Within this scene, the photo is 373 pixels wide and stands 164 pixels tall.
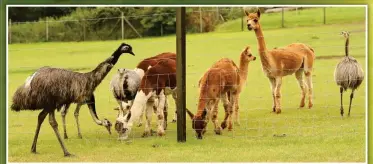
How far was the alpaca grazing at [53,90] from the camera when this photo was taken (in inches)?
456

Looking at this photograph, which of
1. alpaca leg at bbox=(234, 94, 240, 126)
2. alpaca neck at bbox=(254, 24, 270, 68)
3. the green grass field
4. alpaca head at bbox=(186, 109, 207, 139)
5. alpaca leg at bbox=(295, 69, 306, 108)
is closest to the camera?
the green grass field

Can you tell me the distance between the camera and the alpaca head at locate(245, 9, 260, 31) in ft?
41.3

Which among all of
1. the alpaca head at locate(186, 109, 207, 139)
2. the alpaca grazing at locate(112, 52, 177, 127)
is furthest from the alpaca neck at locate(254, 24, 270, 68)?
the alpaca head at locate(186, 109, 207, 139)

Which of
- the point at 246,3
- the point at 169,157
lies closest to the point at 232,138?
the point at 169,157

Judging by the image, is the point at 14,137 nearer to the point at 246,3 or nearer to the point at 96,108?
the point at 96,108

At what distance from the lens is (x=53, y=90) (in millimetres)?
11602

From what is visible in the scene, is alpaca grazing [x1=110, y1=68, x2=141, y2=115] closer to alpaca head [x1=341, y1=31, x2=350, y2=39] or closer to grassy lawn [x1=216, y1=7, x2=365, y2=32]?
grassy lawn [x1=216, y1=7, x2=365, y2=32]

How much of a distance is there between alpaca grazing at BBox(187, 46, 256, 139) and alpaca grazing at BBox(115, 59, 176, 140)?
18.5 inches

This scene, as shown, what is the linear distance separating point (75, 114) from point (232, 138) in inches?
93.0

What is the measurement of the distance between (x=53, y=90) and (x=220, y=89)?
8.09ft

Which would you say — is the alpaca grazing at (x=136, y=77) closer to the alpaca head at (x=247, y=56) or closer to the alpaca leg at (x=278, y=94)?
the alpaca head at (x=247, y=56)

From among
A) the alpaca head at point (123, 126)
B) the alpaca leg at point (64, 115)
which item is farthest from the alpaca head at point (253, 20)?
the alpaca leg at point (64, 115)

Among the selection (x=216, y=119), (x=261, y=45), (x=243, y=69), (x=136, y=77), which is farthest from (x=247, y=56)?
(x=136, y=77)

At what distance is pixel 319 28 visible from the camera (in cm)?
1363
